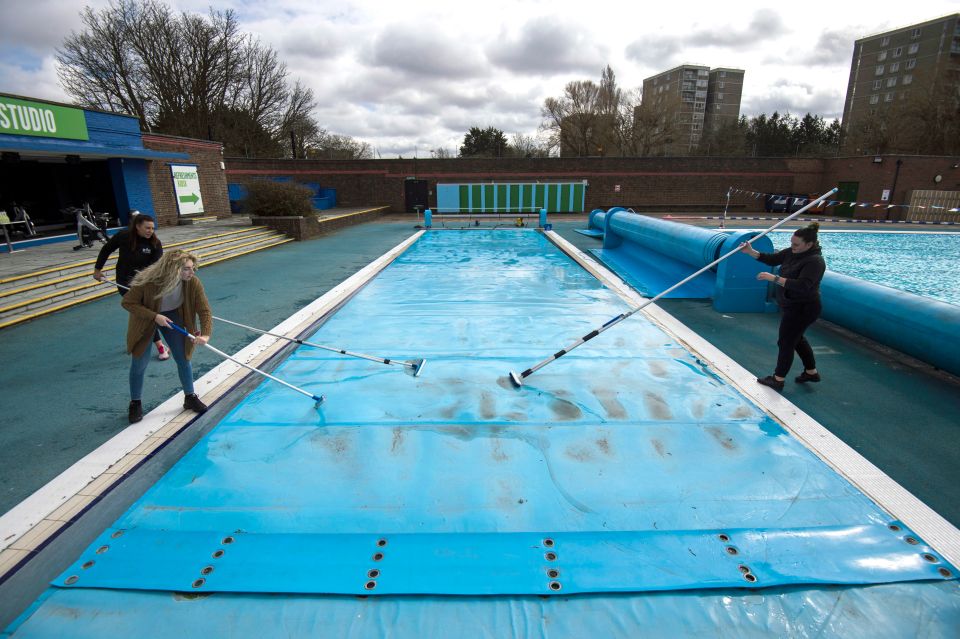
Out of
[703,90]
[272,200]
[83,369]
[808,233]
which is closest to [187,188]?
[272,200]

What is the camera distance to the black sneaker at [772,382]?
14.6 ft

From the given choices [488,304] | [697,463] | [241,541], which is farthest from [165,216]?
[697,463]

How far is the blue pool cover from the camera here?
220 centimetres

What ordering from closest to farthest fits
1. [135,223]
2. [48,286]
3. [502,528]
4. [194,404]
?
[502,528]
[194,404]
[135,223]
[48,286]

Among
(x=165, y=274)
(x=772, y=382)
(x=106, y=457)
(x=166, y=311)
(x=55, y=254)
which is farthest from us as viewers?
(x=55, y=254)

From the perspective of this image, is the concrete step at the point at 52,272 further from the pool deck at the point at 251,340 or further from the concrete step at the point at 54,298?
the pool deck at the point at 251,340

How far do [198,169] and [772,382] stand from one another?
19.8 meters

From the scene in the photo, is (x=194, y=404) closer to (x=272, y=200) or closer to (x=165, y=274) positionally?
(x=165, y=274)

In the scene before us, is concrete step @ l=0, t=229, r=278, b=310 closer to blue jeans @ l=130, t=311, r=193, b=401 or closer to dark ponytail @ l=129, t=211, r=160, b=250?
dark ponytail @ l=129, t=211, r=160, b=250

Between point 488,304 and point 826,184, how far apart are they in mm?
30649

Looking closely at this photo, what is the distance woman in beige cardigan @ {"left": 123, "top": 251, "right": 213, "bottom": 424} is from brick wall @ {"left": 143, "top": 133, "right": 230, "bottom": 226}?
14475 millimetres

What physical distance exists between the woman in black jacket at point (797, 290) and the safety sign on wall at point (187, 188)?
18223 mm

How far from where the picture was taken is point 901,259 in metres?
12.4

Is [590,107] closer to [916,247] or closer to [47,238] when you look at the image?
[916,247]
